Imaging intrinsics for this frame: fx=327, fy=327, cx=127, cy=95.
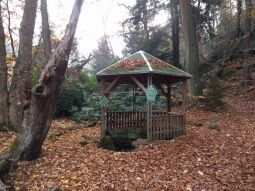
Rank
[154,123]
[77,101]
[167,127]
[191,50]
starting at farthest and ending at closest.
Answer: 1. [77,101]
2. [191,50]
3. [167,127]
4. [154,123]

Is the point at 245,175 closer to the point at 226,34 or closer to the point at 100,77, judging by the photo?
the point at 100,77

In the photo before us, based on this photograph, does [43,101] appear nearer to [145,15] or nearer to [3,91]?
[3,91]

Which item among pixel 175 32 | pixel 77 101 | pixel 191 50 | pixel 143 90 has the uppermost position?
pixel 175 32

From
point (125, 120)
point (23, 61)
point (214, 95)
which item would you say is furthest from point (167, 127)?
point (214, 95)

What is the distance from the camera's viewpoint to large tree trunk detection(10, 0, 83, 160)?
27.1 ft

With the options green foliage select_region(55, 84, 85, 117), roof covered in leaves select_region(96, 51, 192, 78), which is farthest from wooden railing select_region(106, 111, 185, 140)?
green foliage select_region(55, 84, 85, 117)

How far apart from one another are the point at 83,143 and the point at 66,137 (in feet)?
4.93

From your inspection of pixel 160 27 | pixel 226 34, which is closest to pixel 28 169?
pixel 160 27

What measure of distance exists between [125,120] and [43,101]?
17.8 ft

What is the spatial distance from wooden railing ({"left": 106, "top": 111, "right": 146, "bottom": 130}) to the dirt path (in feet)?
5.11

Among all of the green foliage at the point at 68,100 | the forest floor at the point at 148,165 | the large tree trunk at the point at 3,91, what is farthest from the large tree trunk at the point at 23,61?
the green foliage at the point at 68,100

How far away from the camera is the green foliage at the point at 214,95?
16.9m

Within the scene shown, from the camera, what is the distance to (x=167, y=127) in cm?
1193

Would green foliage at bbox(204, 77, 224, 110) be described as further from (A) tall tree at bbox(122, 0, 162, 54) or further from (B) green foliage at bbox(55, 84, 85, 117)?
(A) tall tree at bbox(122, 0, 162, 54)
